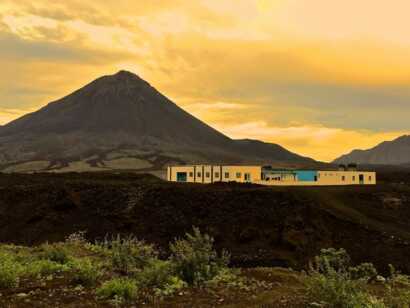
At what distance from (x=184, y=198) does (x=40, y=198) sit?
45.3ft

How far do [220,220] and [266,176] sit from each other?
41068 millimetres

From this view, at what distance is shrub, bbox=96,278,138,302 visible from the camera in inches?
421

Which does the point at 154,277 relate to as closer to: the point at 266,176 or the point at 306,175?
the point at 266,176

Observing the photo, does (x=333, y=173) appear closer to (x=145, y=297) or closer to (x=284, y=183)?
(x=284, y=183)

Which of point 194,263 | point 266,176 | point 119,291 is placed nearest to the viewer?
point 119,291

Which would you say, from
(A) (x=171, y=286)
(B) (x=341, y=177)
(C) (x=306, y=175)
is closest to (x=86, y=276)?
(A) (x=171, y=286)

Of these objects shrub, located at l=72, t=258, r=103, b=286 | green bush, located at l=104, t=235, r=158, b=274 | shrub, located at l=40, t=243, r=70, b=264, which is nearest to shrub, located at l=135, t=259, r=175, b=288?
shrub, located at l=72, t=258, r=103, b=286

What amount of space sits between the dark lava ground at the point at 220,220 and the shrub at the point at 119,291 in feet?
74.4

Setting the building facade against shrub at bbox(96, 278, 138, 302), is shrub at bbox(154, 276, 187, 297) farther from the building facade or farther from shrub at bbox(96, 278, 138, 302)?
the building facade

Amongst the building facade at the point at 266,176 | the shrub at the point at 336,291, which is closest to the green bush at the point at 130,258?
the shrub at the point at 336,291

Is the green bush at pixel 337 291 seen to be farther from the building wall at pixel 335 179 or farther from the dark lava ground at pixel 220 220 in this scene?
the building wall at pixel 335 179

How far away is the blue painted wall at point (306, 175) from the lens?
260 feet

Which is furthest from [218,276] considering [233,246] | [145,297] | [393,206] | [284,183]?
[284,183]

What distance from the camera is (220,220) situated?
40281 millimetres
